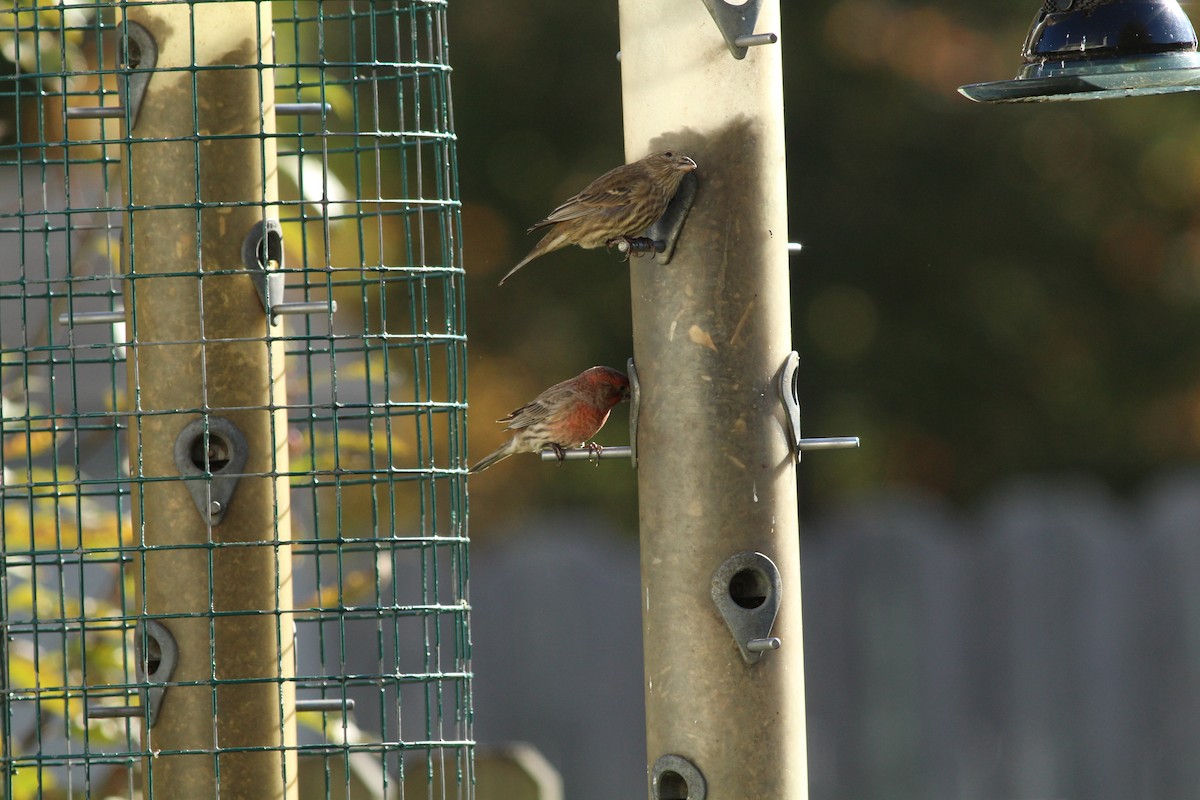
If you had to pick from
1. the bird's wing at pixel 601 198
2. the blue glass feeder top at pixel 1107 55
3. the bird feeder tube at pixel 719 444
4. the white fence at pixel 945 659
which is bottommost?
the white fence at pixel 945 659

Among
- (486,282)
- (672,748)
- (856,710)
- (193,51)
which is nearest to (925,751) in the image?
(856,710)

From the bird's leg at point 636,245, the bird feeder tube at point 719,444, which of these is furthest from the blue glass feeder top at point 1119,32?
the bird's leg at point 636,245

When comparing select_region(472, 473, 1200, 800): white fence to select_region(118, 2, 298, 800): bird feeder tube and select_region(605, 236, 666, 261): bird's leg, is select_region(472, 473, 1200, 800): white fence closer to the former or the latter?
select_region(118, 2, 298, 800): bird feeder tube

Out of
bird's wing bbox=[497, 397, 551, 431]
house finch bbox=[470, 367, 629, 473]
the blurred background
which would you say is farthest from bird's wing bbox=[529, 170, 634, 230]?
the blurred background

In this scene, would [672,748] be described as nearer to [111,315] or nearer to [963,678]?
[111,315]

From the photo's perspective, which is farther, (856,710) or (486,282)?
(486,282)

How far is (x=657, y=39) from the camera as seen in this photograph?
5.25 m

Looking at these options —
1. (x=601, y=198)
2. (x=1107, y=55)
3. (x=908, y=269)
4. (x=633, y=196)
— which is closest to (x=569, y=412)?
(x=601, y=198)

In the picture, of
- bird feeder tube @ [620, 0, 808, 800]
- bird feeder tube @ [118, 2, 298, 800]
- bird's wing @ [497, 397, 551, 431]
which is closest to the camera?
bird feeder tube @ [620, 0, 808, 800]

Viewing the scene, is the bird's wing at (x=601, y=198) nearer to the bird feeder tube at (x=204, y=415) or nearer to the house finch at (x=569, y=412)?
the house finch at (x=569, y=412)

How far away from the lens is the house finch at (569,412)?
5.85 meters

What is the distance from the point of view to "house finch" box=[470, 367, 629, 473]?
585cm

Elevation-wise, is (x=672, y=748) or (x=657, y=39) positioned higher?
(x=657, y=39)

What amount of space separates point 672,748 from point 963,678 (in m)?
7.00
